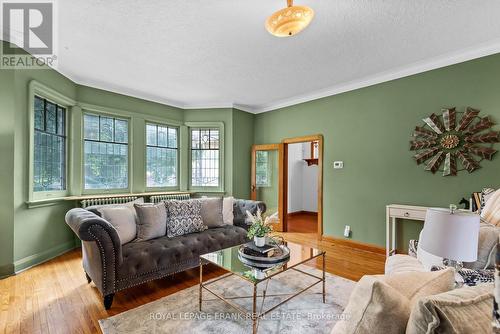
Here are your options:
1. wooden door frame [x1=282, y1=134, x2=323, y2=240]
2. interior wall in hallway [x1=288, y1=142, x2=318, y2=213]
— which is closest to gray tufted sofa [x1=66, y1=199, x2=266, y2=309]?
wooden door frame [x1=282, y1=134, x2=323, y2=240]

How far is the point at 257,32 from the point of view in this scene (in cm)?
254

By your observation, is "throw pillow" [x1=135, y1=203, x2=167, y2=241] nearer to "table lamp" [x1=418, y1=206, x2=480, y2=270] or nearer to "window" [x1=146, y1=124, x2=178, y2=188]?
"window" [x1=146, y1=124, x2=178, y2=188]

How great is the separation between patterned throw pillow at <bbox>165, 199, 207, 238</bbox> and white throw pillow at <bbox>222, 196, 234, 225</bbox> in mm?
392

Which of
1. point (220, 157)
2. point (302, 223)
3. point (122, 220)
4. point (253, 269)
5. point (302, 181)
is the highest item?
point (220, 157)

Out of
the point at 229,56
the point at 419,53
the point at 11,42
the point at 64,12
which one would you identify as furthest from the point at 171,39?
the point at 419,53

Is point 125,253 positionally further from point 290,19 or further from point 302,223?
point 302,223

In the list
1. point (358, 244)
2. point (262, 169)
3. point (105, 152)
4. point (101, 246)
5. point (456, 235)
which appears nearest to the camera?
point (456, 235)

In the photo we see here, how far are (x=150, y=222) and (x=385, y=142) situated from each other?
11.6 feet

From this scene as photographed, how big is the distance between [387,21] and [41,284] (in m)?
4.64

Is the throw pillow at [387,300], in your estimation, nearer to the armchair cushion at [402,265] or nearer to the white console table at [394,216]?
the armchair cushion at [402,265]

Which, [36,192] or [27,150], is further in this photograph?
[36,192]

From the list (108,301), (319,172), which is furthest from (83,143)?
(319,172)

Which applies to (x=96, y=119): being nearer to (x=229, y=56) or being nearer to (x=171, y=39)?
(x=171, y=39)

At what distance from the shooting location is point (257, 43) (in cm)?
276
